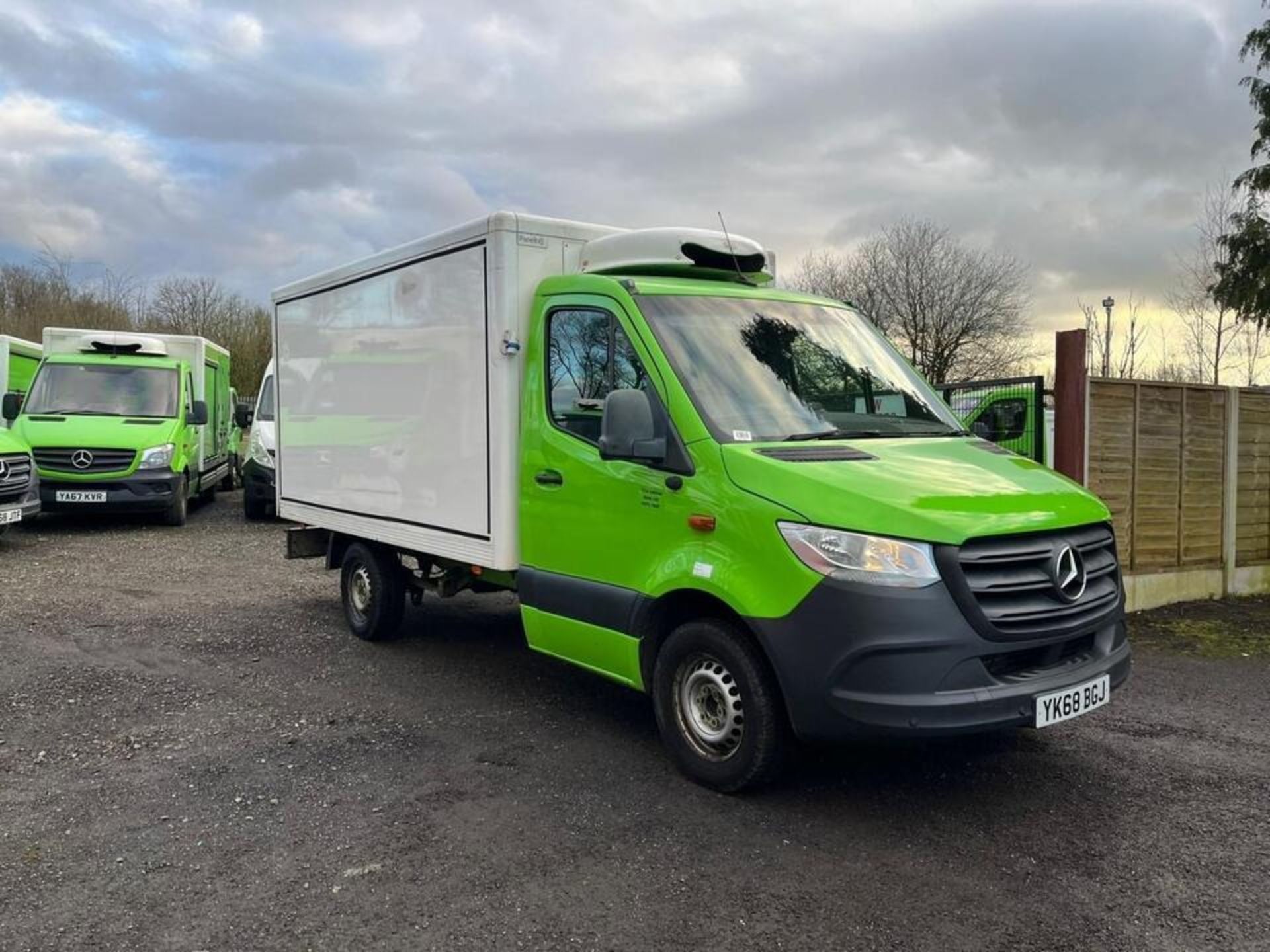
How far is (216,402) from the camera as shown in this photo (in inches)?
689

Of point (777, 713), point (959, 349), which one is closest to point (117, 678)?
point (777, 713)

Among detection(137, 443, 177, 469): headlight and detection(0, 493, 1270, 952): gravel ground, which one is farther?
detection(137, 443, 177, 469): headlight

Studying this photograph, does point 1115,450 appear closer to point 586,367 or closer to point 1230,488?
point 1230,488

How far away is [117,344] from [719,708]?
13059mm

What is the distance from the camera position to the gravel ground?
333 centimetres

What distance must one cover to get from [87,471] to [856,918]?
40.6ft

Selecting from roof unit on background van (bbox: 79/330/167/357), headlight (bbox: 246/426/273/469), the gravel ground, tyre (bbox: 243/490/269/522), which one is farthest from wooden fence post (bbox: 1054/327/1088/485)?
roof unit on background van (bbox: 79/330/167/357)

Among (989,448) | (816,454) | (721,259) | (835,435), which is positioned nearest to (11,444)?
(721,259)

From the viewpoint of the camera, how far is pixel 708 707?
4422mm

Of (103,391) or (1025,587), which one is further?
(103,391)

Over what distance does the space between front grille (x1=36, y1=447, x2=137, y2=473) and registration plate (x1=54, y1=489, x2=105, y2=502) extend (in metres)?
0.26

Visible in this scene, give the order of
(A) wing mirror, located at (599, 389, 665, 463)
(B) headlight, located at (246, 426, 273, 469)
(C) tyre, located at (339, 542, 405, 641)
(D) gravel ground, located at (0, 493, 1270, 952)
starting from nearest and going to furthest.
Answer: (D) gravel ground, located at (0, 493, 1270, 952)
(A) wing mirror, located at (599, 389, 665, 463)
(C) tyre, located at (339, 542, 405, 641)
(B) headlight, located at (246, 426, 273, 469)

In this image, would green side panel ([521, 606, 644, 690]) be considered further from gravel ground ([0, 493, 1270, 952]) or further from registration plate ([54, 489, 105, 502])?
registration plate ([54, 489, 105, 502])

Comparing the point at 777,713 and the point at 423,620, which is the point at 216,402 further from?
the point at 777,713
